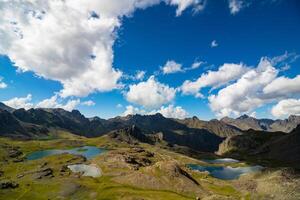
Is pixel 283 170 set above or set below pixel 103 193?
above

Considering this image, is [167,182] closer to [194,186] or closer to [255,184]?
[194,186]

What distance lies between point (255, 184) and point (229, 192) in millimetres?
20921

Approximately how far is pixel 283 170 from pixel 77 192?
5403 inches

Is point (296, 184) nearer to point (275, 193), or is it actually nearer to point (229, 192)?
point (275, 193)

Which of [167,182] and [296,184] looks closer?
[296,184]

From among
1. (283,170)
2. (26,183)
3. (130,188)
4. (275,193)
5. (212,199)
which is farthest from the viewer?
(283,170)

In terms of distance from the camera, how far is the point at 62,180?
190 meters

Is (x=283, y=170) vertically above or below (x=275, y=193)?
above

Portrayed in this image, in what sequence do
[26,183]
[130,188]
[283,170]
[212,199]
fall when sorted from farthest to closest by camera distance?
1. [283,170]
2. [26,183]
3. [130,188]
4. [212,199]

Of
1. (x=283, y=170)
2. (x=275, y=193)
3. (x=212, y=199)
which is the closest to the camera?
(x=212, y=199)

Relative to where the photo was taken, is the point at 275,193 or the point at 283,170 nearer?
the point at 275,193

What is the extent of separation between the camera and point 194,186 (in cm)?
17712

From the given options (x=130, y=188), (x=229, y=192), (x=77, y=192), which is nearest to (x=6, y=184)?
(x=77, y=192)

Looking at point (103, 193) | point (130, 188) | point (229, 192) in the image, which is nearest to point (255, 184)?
point (229, 192)
